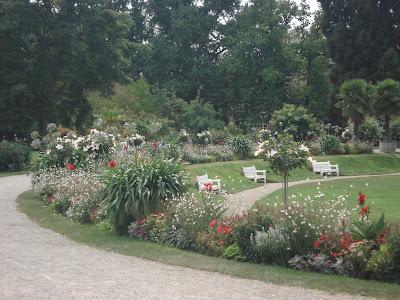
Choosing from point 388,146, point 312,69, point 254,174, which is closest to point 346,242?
point 254,174

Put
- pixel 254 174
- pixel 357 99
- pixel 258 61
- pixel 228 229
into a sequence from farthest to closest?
1. pixel 258 61
2. pixel 357 99
3. pixel 254 174
4. pixel 228 229

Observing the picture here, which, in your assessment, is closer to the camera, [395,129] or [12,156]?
[12,156]

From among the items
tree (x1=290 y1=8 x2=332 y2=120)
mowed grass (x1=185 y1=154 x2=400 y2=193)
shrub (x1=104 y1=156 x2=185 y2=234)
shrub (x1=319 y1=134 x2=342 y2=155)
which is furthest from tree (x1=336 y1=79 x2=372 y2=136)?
shrub (x1=104 y1=156 x2=185 y2=234)

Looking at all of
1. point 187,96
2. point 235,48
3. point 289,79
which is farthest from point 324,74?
point 187,96

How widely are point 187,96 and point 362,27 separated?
1763 cm

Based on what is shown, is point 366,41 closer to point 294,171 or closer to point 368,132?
point 368,132

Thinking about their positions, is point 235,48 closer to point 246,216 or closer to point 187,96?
point 187,96

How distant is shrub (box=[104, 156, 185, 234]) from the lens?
37.8ft

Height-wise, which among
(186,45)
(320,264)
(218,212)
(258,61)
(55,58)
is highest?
(186,45)

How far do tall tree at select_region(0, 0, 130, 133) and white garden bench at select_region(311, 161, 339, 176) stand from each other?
1933cm

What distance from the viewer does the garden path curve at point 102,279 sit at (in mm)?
7199

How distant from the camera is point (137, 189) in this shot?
11.5m

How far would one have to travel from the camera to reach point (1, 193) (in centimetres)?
2005

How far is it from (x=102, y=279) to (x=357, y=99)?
89.6 ft
